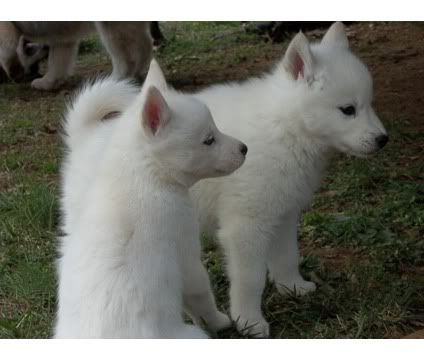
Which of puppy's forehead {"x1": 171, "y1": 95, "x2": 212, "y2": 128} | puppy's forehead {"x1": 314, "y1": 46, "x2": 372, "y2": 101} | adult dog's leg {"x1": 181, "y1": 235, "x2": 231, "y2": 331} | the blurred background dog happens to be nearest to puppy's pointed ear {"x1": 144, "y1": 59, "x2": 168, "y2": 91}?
puppy's forehead {"x1": 171, "y1": 95, "x2": 212, "y2": 128}

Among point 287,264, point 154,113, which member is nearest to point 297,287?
point 287,264

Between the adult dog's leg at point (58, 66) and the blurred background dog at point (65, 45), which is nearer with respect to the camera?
the blurred background dog at point (65, 45)

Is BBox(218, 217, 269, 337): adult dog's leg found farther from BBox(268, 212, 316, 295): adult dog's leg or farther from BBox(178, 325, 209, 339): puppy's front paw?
BBox(178, 325, 209, 339): puppy's front paw

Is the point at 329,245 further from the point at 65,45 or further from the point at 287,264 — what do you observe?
the point at 65,45

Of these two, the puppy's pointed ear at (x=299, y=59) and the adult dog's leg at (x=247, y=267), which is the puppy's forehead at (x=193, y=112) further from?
the puppy's pointed ear at (x=299, y=59)

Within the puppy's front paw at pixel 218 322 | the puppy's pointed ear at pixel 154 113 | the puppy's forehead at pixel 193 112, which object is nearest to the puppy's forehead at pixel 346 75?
the puppy's forehead at pixel 193 112

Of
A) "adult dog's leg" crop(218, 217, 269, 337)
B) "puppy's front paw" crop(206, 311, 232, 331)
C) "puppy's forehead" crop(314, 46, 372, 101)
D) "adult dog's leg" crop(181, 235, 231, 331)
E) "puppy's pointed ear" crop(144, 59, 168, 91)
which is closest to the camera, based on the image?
"adult dog's leg" crop(181, 235, 231, 331)

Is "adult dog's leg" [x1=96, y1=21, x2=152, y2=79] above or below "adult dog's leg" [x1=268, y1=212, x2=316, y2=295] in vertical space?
below
